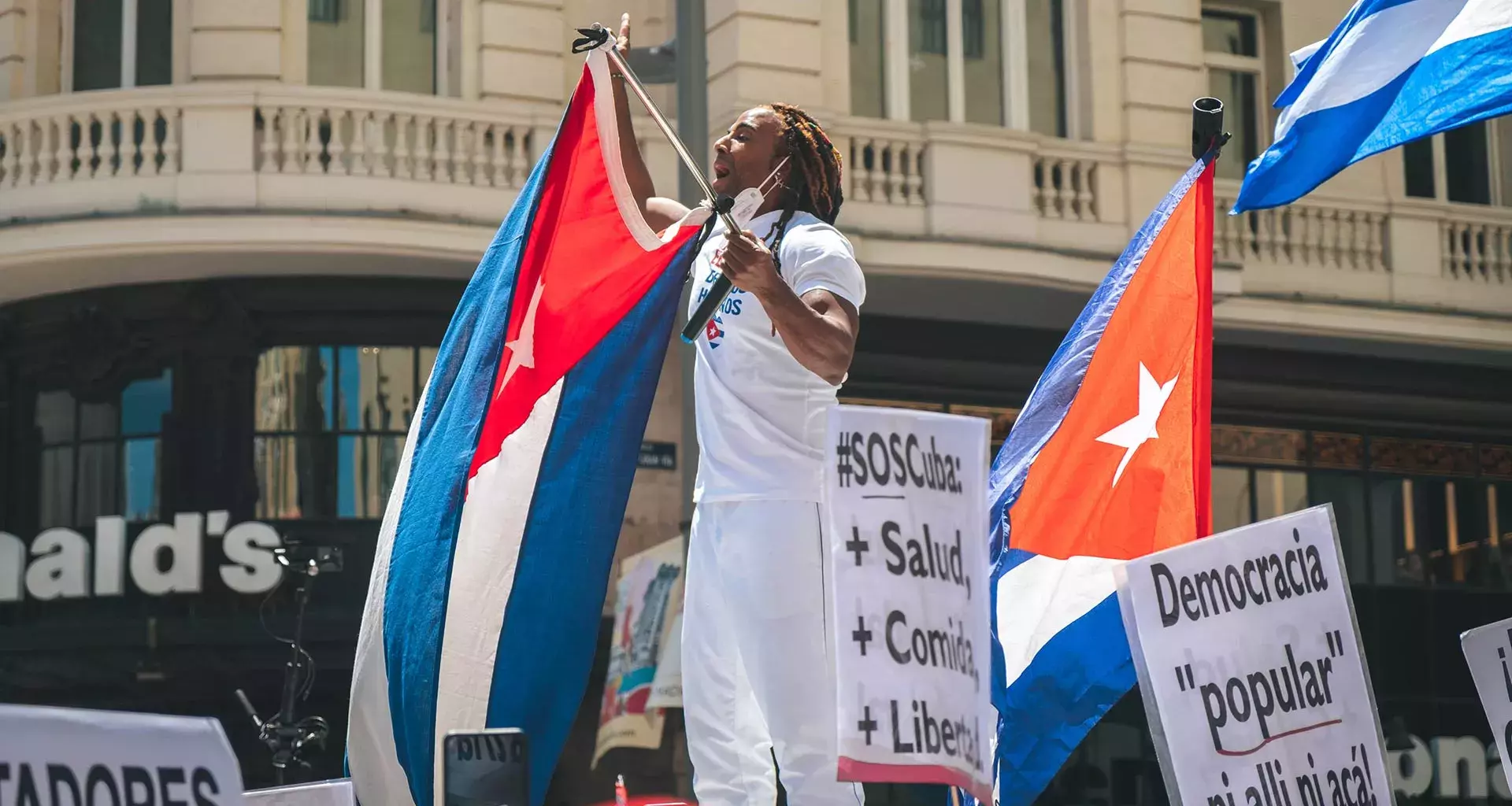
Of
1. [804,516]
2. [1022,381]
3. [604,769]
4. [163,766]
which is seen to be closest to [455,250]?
[604,769]

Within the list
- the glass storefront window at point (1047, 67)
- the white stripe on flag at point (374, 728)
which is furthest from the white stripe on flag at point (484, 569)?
the glass storefront window at point (1047, 67)

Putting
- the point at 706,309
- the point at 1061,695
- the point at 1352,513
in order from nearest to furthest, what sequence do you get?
the point at 706,309
the point at 1061,695
the point at 1352,513

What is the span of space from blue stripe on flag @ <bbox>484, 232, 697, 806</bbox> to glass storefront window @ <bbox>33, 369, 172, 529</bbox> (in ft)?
36.2

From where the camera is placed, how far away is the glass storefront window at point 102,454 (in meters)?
15.7

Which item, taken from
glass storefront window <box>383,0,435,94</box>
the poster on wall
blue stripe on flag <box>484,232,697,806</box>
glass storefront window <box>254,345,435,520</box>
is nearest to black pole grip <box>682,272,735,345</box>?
blue stripe on flag <box>484,232,697,806</box>

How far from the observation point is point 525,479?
525 cm

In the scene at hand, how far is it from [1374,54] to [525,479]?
306 cm

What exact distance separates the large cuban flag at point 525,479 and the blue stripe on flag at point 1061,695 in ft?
5.21

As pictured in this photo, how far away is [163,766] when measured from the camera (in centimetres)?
347

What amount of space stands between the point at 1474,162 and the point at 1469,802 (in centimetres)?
573

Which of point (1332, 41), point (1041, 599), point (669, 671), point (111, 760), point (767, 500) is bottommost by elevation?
point (669, 671)

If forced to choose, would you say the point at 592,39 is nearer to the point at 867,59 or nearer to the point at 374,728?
the point at 374,728

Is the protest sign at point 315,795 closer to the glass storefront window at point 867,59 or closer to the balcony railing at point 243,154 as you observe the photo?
the balcony railing at point 243,154

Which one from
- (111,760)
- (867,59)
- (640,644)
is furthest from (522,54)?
(111,760)
